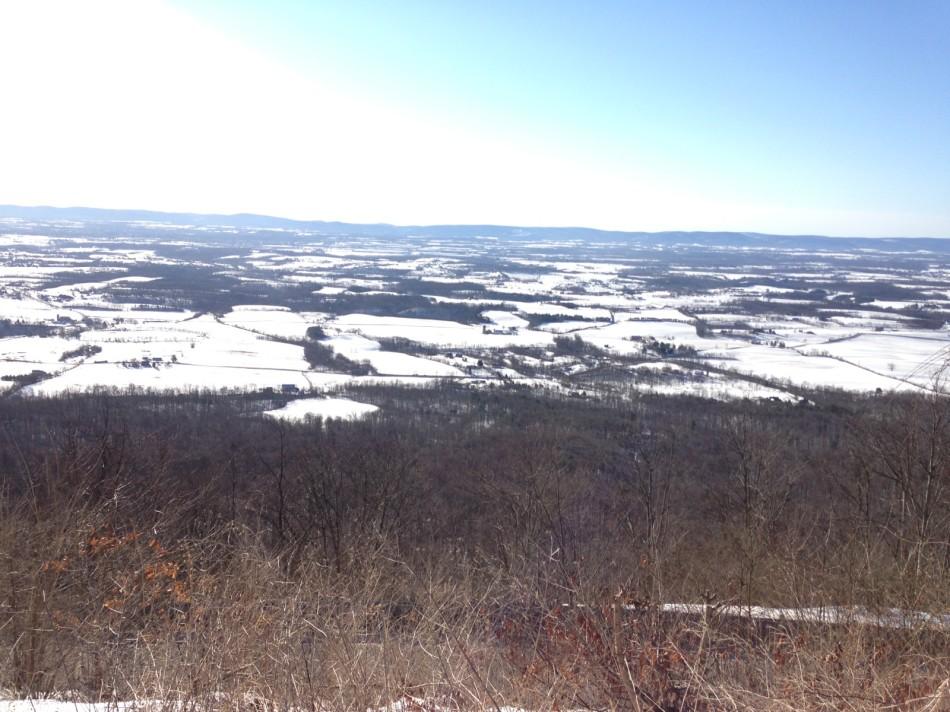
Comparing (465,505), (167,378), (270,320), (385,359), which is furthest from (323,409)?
(270,320)

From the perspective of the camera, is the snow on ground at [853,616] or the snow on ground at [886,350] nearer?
the snow on ground at [853,616]

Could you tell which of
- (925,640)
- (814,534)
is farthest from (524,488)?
(925,640)

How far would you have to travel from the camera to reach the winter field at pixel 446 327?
42250 millimetres

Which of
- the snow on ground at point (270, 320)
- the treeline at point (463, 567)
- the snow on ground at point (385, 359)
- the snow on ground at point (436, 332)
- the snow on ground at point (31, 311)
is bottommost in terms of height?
the snow on ground at point (385, 359)

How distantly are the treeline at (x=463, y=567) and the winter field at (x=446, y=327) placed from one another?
255 cm

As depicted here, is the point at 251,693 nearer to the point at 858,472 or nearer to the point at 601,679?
the point at 601,679

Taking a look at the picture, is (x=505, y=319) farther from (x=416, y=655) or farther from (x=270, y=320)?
(x=416, y=655)

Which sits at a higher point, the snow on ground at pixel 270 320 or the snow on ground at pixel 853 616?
the snow on ground at pixel 853 616

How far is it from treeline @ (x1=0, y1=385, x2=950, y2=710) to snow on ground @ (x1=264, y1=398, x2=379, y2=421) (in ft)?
15.2

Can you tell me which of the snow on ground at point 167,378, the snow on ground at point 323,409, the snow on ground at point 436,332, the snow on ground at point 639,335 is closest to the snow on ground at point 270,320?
the snow on ground at point 436,332

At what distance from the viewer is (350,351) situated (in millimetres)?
53781

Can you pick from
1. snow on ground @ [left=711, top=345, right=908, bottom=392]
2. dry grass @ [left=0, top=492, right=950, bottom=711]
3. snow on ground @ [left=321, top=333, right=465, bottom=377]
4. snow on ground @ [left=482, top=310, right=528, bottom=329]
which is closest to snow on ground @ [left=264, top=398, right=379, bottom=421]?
snow on ground @ [left=321, top=333, right=465, bottom=377]

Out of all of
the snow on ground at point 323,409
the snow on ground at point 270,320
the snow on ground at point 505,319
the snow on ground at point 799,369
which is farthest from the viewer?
the snow on ground at point 505,319

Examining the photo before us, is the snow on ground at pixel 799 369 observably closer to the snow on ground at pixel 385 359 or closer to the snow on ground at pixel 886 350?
the snow on ground at pixel 886 350
